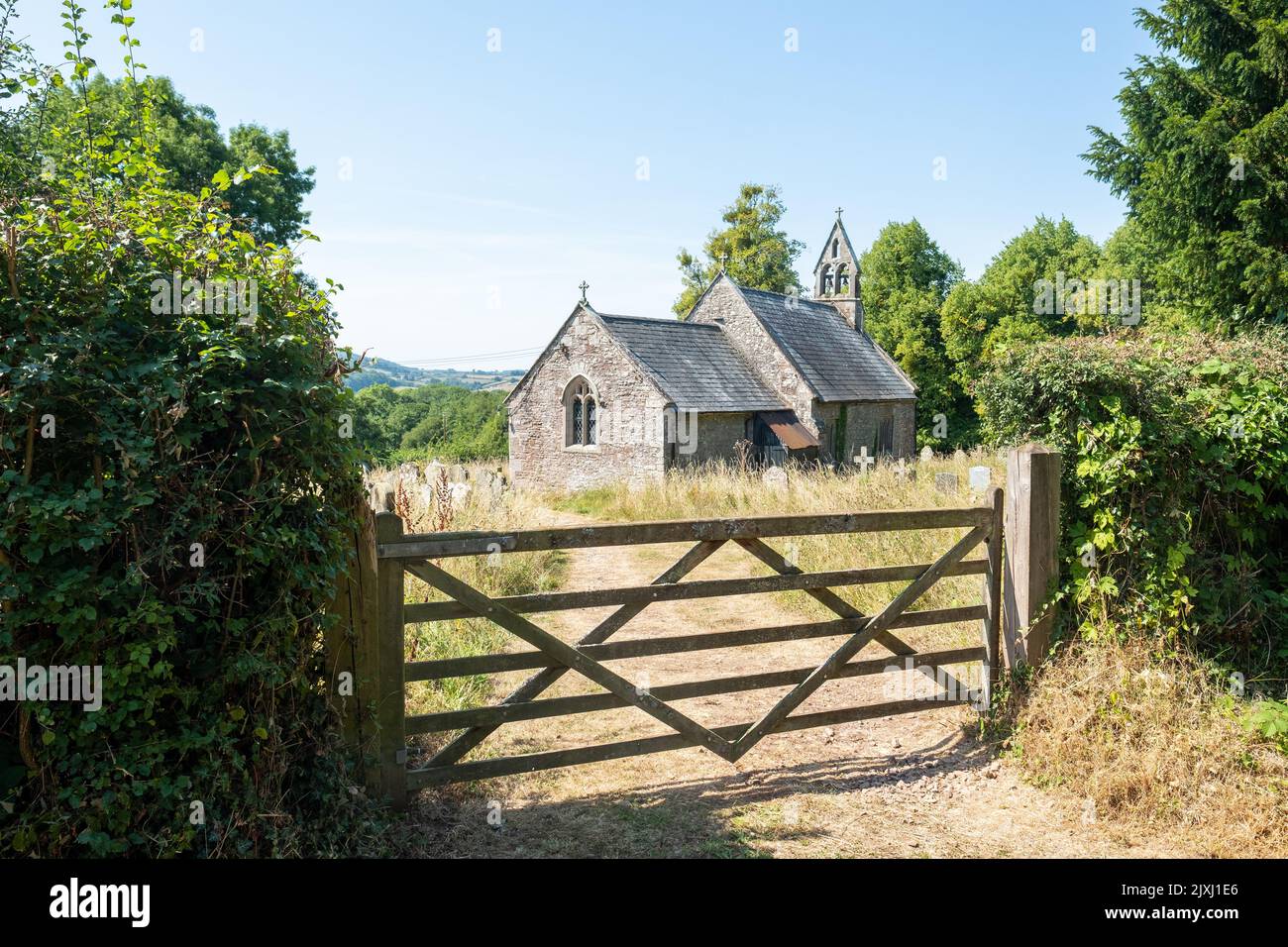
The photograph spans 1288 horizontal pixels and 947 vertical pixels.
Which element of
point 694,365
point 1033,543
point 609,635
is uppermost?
point 694,365

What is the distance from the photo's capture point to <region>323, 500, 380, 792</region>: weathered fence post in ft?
13.1

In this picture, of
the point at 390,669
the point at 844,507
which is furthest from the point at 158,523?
the point at 844,507

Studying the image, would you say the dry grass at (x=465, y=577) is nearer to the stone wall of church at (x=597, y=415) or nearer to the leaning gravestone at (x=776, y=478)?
the leaning gravestone at (x=776, y=478)

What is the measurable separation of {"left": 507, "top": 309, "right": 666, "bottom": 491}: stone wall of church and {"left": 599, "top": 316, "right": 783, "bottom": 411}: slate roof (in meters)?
0.59

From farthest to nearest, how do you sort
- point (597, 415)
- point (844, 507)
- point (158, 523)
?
point (597, 415) < point (844, 507) < point (158, 523)

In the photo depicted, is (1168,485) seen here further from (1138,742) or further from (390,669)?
(390,669)

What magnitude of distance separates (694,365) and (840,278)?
12.3 metres

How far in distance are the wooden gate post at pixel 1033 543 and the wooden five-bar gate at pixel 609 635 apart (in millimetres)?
133

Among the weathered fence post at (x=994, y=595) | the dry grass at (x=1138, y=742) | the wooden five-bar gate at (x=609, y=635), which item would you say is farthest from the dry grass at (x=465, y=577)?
the weathered fence post at (x=994, y=595)

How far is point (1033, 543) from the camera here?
538 centimetres

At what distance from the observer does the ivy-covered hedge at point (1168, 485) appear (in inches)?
208

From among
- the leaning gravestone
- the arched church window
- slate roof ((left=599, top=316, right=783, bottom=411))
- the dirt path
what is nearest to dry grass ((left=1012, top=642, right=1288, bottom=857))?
the dirt path

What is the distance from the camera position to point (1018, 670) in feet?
17.8

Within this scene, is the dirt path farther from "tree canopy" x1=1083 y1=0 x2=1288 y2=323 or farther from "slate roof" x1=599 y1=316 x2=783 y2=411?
"slate roof" x1=599 y1=316 x2=783 y2=411
